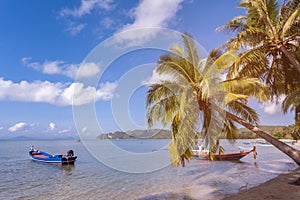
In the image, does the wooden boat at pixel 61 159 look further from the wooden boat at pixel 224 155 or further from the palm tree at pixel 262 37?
the palm tree at pixel 262 37

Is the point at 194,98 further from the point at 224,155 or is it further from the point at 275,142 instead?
the point at 224,155

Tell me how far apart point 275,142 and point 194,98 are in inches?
136

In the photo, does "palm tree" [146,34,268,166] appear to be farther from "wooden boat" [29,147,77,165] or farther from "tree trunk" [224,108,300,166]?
"wooden boat" [29,147,77,165]

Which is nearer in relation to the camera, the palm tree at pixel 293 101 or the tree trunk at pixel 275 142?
the tree trunk at pixel 275 142

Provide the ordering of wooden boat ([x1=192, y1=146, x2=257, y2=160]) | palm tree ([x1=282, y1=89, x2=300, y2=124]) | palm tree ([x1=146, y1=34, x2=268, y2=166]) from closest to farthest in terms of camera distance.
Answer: palm tree ([x1=146, y1=34, x2=268, y2=166]), palm tree ([x1=282, y1=89, x2=300, y2=124]), wooden boat ([x1=192, y1=146, x2=257, y2=160])

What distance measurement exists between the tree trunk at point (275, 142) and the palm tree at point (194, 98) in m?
0.07

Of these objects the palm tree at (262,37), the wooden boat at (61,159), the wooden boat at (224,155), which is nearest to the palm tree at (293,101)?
the palm tree at (262,37)

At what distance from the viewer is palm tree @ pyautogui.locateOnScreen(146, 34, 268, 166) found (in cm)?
811

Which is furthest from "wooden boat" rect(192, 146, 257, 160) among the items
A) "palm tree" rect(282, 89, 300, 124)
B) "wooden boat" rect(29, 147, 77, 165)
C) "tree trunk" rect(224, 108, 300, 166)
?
"tree trunk" rect(224, 108, 300, 166)

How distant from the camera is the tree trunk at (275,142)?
8391mm

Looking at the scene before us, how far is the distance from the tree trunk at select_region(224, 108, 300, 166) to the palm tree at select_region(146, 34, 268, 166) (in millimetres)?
72

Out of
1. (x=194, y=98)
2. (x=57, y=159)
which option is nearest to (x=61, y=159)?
(x=57, y=159)

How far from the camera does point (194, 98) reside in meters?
8.80

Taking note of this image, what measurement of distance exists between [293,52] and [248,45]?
268 cm
